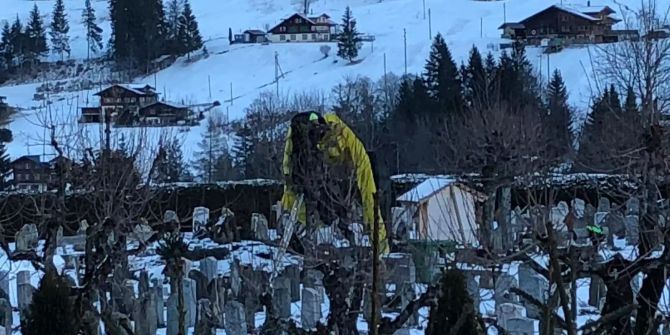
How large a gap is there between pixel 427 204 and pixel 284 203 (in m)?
2.75

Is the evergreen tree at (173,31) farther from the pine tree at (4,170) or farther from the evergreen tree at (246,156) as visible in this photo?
the pine tree at (4,170)

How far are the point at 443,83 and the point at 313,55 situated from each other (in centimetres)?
2647

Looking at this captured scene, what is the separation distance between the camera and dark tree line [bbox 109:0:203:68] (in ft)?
201

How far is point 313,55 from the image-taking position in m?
61.3

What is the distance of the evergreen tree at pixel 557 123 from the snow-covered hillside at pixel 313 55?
5.13 metres

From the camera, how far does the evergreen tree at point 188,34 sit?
209 feet

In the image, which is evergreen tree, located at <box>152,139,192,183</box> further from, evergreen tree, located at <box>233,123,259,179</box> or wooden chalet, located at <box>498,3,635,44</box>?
wooden chalet, located at <box>498,3,635,44</box>

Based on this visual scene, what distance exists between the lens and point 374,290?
8.86ft

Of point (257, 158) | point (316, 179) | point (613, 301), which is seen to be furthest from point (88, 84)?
point (613, 301)

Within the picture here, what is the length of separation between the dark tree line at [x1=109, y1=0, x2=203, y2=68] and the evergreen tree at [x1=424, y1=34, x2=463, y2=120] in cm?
2631

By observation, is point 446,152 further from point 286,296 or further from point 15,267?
point 286,296

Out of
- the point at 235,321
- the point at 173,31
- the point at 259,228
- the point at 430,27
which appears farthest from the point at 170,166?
the point at 430,27

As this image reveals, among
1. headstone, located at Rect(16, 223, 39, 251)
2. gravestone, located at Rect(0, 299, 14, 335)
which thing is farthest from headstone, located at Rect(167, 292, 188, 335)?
headstone, located at Rect(16, 223, 39, 251)

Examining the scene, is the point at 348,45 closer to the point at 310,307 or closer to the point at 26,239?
the point at 26,239
